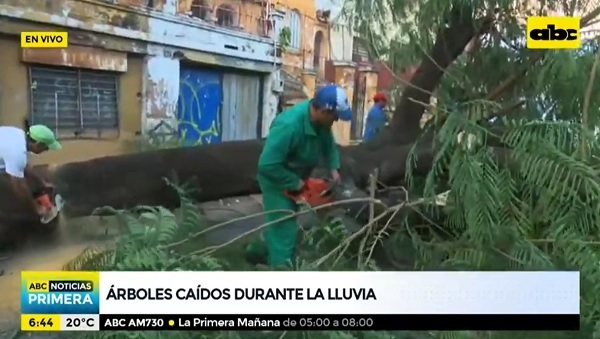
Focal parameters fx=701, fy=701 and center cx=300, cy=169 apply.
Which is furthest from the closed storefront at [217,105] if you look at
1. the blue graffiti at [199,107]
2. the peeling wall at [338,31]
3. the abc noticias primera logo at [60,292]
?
the abc noticias primera logo at [60,292]

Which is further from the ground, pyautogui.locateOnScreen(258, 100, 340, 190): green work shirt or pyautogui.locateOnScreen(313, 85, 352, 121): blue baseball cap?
pyautogui.locateOnScreen(313, 85, 352, 121): blue baseball cap

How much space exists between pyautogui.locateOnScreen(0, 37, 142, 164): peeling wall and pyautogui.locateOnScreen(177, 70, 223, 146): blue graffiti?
12 centimetres

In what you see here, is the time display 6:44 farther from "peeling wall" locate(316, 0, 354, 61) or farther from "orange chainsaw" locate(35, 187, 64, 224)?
"peeling wall" locate(316, 0, 354, 61)

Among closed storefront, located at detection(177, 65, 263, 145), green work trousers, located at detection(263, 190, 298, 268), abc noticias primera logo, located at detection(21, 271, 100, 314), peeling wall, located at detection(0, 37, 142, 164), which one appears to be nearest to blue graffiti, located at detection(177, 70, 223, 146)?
closed storefront, located at detection(177, 65, 263, 145)

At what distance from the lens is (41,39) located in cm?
172

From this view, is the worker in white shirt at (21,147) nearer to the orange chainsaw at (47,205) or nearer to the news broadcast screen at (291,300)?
the orange chainsaw at (47,205)

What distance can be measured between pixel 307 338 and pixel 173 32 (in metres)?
0.88

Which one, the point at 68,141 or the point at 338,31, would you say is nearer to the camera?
the point at 68,141

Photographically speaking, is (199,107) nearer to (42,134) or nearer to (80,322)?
(42,134)

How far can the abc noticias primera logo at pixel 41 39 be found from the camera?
1.72 metres

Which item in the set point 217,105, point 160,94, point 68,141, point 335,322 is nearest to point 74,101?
point 68,141

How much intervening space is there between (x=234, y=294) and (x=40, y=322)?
0.51 meters

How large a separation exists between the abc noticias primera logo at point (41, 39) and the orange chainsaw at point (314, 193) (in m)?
0.70

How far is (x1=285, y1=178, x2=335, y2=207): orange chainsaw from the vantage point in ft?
6.19
